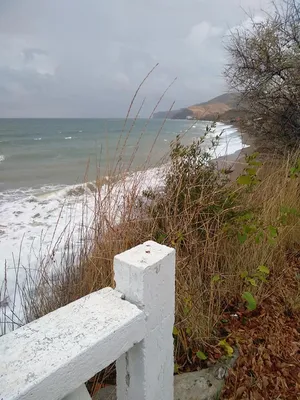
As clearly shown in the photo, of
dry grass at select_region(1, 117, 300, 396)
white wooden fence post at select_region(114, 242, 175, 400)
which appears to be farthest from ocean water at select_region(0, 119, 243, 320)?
white wooden fence post at select_region(114, 242, 175, 400)

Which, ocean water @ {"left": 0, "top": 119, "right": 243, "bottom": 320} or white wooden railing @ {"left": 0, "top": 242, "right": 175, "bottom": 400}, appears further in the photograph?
ocean water @ {"left": 0, "top": 119, "right": 243, "bottom": 320}

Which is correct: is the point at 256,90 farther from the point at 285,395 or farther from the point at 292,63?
the point at 285,395

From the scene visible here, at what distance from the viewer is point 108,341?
83 centimetres

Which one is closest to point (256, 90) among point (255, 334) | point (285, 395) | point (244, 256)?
point (244, 256)

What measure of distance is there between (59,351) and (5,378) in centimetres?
13

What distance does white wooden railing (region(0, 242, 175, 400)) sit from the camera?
0.69 metres

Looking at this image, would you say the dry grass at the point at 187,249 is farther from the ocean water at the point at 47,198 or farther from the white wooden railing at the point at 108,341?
the white wooden railing at the point at 108,341

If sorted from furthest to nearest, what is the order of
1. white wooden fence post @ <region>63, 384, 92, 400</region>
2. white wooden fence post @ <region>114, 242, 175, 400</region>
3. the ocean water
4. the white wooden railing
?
the ocean water
white wooden fence post @ <region>114, 242, 175, 400</region>
white wooden fence post @ <region>63, 384, 92, 400</region>
the white wooden railing

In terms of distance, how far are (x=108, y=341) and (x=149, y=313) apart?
19cm

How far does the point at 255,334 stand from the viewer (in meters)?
1.98

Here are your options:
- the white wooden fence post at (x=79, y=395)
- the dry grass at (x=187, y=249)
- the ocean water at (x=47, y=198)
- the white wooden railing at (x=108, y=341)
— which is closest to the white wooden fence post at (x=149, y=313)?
the white wooden railing at (x=108, y=341)

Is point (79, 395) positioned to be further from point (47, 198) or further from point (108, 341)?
point (47, 198)

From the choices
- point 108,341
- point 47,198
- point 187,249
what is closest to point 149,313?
point 108,341

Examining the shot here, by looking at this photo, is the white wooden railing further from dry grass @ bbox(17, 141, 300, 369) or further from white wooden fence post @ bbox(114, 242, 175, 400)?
dry grass @ bbox(17, 141, 300, 369)
